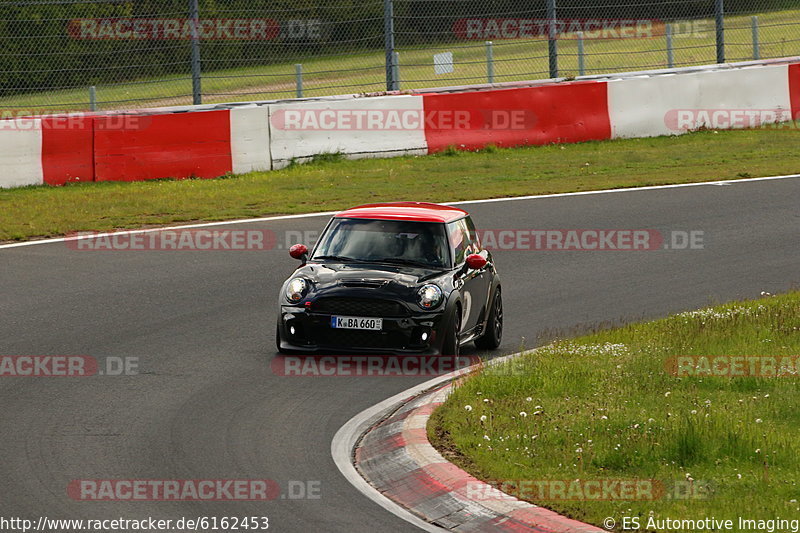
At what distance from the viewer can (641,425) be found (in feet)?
28.7

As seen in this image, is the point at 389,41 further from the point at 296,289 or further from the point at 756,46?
the point at 296,289

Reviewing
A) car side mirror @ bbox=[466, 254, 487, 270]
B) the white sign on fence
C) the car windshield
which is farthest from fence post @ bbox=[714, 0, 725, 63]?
car side mirror @ bbox=[466, 254, 487, 270]

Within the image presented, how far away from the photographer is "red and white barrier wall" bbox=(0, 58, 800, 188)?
20359 mm

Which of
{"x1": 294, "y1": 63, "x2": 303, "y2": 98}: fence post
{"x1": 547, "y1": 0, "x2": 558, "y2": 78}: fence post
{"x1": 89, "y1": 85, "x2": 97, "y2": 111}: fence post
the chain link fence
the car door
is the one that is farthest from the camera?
{"x1": 547, "y1": 0, "x2": 558, "y2": 78}: fence post

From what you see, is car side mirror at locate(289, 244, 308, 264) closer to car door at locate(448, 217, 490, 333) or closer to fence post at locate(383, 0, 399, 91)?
car door at locate(448, 217, 490, 333)

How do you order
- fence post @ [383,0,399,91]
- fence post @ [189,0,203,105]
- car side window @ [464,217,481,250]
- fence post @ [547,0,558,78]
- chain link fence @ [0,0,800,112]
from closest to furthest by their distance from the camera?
1. car side window @ [464,217,481,250]
2. chain link fence @ [0,0,800,112]
3. fence post @ [189,0,203,105]
4. fence post @ [383,0,399,91]
5. fence post @ [547,0,558,78]

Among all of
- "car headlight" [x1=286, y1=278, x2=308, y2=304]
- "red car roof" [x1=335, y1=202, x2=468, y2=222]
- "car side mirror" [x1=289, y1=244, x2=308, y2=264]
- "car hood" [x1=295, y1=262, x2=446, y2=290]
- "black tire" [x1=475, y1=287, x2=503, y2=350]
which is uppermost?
"red car roof" [x1=335, y1=202, x2=468, y2=222]

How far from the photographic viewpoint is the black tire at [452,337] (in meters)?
11.6

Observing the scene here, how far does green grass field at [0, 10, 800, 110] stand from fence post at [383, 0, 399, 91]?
149mm

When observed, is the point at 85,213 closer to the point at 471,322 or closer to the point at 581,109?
the point at 471,322

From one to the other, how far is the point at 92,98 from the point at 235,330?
9484 mm

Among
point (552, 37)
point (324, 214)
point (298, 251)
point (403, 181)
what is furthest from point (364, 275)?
point (552, 37)

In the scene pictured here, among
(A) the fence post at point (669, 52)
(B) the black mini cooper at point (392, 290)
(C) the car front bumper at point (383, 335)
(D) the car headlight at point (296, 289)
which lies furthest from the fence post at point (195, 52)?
(C) the car front bumper at point (383, 335)

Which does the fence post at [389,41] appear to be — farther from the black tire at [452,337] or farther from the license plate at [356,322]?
the license plate at [356,322]
